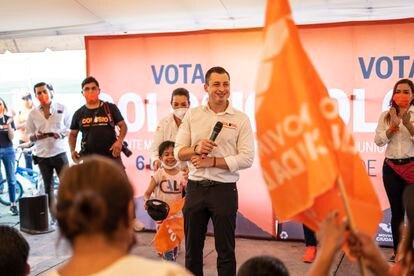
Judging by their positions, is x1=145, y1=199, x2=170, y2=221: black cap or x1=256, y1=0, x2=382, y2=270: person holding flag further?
x1=145, y1=199, x2=170, y2=221: black cap

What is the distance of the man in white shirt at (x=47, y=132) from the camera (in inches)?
230

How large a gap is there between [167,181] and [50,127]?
6.73 feet

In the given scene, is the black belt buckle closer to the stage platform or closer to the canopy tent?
the stage platform

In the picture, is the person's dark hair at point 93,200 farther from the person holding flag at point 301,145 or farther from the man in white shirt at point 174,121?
the man in white shirt at point 174,121

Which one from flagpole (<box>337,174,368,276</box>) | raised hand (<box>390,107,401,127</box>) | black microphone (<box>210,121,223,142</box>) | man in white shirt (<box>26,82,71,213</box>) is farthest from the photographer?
man in white shirt (<box>26,82,71,213</box>)

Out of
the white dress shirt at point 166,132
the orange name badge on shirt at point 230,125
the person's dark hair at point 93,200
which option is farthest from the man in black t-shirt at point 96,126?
the person's dark hair at point 93,200

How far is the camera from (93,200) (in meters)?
1.18

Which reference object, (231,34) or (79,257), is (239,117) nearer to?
(231,34)

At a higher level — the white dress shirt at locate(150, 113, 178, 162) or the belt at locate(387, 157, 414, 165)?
the white dress shirt at locate(150, 113, 178, 162)

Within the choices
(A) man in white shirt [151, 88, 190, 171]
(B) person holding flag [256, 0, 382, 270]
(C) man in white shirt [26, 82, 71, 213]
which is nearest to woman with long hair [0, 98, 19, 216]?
(C) man in white shirt [26, 82, 71, 213]

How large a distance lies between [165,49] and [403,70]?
2.47 meters

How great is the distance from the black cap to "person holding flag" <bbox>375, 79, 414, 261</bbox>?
6.25 feet

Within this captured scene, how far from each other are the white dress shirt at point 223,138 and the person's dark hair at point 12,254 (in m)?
1.74

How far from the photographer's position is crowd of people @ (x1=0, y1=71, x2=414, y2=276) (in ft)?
3.97
